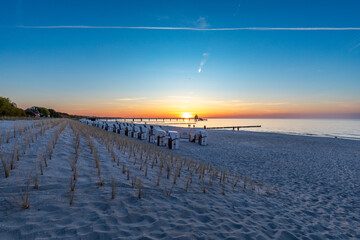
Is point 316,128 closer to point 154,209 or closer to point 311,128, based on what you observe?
point 311,128

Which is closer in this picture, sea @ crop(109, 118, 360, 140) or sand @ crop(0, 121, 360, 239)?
sand @ crop(0, 121, 360, 239)

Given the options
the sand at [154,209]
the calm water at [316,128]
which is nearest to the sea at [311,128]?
the calm water at [316,128]

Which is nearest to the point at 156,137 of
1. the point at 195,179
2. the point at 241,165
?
the point at 241,165

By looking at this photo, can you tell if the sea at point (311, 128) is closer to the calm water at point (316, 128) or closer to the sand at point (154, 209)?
the calm water at point (316, 128)

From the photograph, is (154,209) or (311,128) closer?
(154,209)

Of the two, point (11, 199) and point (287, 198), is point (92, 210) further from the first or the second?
point (287, 198)

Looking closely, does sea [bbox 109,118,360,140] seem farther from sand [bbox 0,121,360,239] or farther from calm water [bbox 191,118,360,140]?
sand [bbox 0,121,360,239]

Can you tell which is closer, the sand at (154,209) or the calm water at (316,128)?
the sand at (154,209)

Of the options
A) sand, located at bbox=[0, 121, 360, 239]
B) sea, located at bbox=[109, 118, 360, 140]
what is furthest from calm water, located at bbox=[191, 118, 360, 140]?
sand, located at bbox=[0, 121, 360, 239]

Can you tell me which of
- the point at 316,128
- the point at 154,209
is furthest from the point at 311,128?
the point at 154,209

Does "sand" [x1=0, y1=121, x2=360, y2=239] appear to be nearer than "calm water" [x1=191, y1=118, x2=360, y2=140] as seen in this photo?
Yes

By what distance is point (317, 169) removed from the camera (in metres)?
8.67

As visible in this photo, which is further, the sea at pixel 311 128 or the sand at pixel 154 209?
the sea at pixel 311 128

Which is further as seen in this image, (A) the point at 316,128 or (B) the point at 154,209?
(A) the point at 316,128
